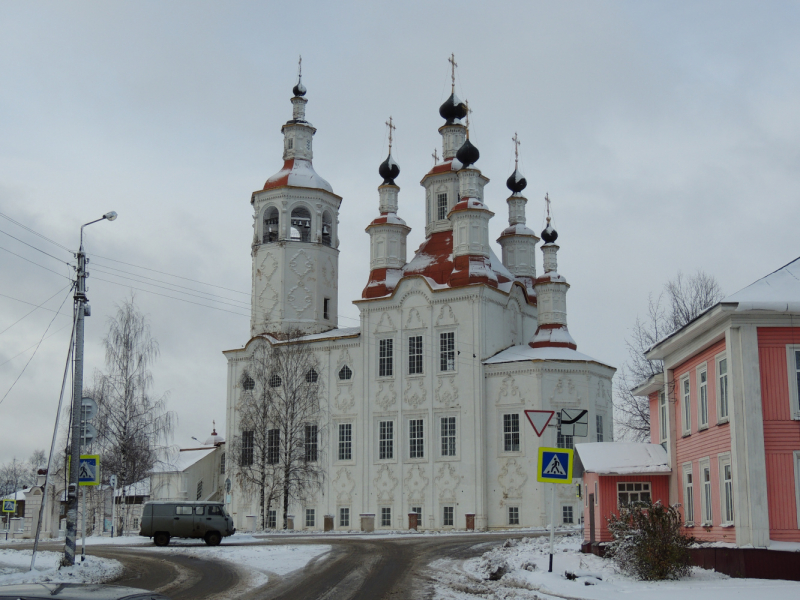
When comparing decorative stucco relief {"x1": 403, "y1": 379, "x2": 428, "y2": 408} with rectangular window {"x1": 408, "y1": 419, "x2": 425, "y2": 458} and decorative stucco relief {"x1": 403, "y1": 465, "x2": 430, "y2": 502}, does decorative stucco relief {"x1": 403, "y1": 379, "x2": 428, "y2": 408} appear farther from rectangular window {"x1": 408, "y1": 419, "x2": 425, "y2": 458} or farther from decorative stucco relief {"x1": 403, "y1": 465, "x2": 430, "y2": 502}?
decorative stucco relief {"x1": 403, "y1": 465, "x2": 430, "y2": 502}

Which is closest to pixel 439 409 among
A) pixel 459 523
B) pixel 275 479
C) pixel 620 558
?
pixel 459 523

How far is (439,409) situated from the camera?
155 ft

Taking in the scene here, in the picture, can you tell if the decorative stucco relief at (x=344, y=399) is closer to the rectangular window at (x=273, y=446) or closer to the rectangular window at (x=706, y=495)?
the rectangular window at (x=273, y=446)

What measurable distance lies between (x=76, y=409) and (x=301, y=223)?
112 feet

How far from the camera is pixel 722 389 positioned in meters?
19.9

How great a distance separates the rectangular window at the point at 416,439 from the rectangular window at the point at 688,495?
24.9 meters

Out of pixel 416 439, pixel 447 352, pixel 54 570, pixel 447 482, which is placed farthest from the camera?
pixel 416 439

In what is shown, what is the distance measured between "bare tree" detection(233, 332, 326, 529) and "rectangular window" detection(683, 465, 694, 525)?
28.3 m

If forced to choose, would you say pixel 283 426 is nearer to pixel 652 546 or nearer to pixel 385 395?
pixel 385 395

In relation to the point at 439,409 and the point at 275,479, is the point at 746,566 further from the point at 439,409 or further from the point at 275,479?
the point at 275,479

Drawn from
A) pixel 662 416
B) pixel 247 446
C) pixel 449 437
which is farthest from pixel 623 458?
pixel 247 446

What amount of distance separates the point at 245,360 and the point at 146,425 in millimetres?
8660

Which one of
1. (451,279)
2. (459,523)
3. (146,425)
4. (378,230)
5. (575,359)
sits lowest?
(459,523)

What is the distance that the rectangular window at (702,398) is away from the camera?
69.4ft
